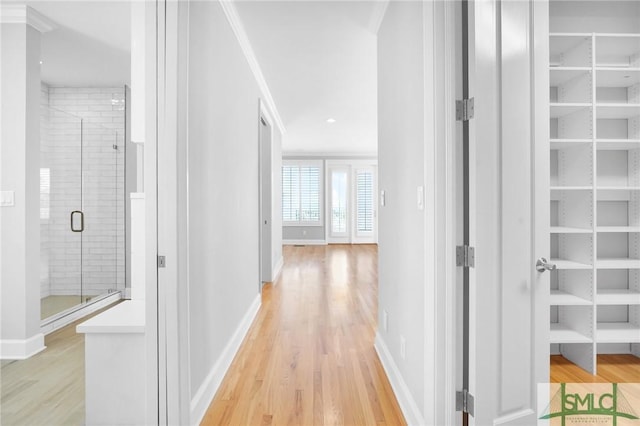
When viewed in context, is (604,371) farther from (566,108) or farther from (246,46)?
(246,46)

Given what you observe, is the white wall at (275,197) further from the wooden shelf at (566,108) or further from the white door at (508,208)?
the white door at (508,208)

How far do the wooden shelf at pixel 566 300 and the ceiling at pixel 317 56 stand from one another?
2.48 meters

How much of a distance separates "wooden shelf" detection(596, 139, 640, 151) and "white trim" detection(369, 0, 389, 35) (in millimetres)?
1753

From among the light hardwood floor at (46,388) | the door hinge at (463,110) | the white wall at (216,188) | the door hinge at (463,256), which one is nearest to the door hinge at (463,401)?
the door hinge at (463,256)

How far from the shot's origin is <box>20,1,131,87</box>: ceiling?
2792mm

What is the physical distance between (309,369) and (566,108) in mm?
2615

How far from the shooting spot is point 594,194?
7.72 feet

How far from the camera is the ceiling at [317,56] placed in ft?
8.60

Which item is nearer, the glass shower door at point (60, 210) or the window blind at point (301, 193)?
the glass shower door at point (60, 210)

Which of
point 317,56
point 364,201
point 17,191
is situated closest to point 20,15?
point 17,191

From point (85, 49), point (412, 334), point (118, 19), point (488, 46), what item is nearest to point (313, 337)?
point (412, 334)

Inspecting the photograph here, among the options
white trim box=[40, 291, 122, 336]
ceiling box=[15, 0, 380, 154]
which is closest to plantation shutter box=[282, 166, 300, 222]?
ceiling box=[15, 0, 380, 154]

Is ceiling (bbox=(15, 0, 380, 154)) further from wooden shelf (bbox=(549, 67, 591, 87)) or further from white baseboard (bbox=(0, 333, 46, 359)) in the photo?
white baseboard (bbox=(0, 333, 46, 359))

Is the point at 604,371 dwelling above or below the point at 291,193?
below
